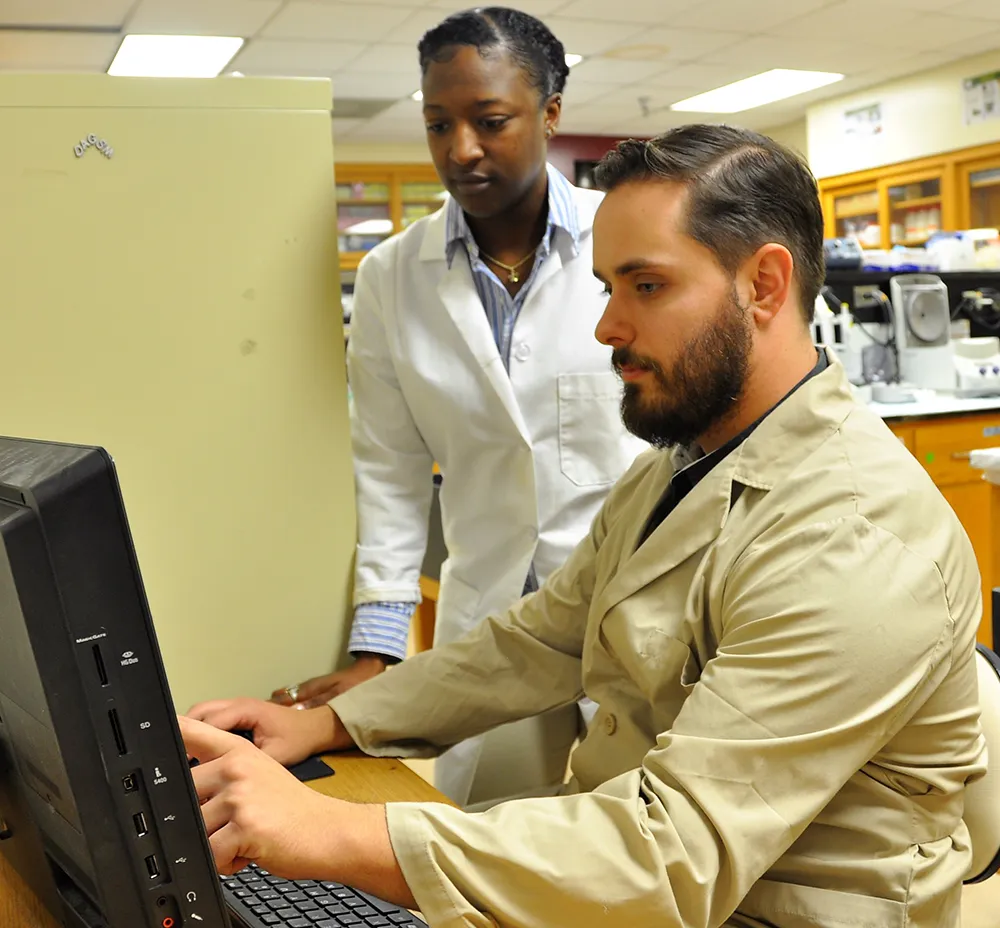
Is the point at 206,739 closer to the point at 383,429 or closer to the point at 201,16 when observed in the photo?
the point at 383,429

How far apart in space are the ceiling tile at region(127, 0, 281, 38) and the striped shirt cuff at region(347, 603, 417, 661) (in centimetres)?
433

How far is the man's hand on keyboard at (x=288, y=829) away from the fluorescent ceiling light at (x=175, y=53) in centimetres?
528

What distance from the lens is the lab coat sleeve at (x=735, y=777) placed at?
74 centimetres

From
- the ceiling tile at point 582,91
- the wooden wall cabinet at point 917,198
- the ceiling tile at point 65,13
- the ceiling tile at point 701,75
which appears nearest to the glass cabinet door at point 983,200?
the wooden wall cabinet at point 917,198

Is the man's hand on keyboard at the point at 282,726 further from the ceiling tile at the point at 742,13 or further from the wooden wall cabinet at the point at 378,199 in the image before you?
the wooden wall cabinet at the point at 378,199

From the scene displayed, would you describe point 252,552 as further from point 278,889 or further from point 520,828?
point 520,828

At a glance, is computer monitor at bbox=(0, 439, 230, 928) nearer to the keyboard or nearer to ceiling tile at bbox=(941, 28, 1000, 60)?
the keyboard

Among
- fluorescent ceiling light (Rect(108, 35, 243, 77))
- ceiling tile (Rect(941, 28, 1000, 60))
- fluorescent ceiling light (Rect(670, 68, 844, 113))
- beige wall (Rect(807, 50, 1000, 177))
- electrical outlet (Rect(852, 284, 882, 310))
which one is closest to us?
electrical outlet (Rect(852, 284, 882, 310))

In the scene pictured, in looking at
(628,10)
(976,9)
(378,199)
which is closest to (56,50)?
(628,10)

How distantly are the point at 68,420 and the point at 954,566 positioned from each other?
924mm

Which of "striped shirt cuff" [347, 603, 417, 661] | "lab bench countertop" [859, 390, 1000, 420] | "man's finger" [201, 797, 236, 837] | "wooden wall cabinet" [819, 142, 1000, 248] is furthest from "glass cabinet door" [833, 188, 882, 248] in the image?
"man's finger" [201, 797, 236, 837]

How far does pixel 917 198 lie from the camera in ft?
24.8

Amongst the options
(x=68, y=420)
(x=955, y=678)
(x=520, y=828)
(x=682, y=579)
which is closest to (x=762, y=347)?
(x=682, y=579)

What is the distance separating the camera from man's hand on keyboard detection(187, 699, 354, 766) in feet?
3.64
